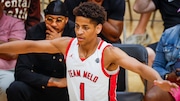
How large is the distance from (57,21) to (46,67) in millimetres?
356

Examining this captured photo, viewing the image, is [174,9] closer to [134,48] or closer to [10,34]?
[134,48]

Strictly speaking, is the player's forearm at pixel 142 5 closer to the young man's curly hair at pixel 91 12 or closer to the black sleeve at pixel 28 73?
the black sleeve at pixel 28 73

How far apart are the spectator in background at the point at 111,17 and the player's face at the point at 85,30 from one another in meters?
1.23

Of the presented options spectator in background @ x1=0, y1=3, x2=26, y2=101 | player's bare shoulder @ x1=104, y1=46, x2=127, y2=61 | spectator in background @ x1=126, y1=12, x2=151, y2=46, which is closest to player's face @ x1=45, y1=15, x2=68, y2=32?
spectator in background @ x1=0, y1=3, x2=26, y2=101

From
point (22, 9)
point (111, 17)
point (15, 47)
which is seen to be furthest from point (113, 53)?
point (22, 9)

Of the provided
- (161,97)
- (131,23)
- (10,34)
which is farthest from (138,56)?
(131,23)

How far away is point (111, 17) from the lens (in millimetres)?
4332

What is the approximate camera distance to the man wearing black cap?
3.67 meters

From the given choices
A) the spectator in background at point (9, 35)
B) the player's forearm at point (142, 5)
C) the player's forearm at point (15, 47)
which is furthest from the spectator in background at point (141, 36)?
the player's forearm at point (15, 47)

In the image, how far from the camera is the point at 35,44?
3.16 meters

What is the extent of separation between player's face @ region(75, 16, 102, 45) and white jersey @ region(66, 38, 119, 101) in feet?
0.31

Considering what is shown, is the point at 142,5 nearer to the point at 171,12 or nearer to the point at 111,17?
the point at 171,12

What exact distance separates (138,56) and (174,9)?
0.95 metres

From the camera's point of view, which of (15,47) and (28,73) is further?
(28,73)
